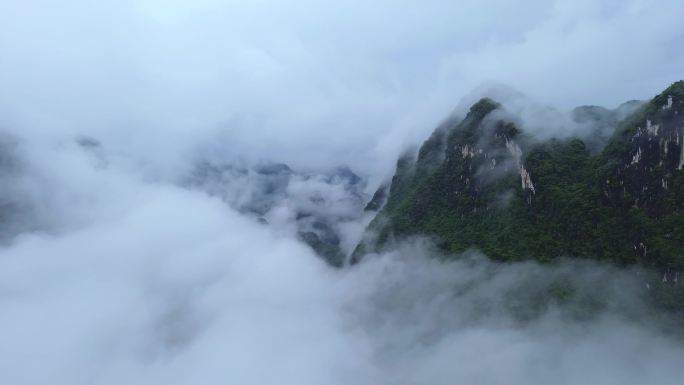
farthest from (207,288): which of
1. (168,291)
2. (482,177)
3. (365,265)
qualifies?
(482,177)

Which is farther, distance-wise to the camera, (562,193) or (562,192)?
(562,192)

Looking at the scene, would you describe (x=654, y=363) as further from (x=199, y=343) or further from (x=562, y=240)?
(x=199, y=343)

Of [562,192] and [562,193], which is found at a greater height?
[562,192]
